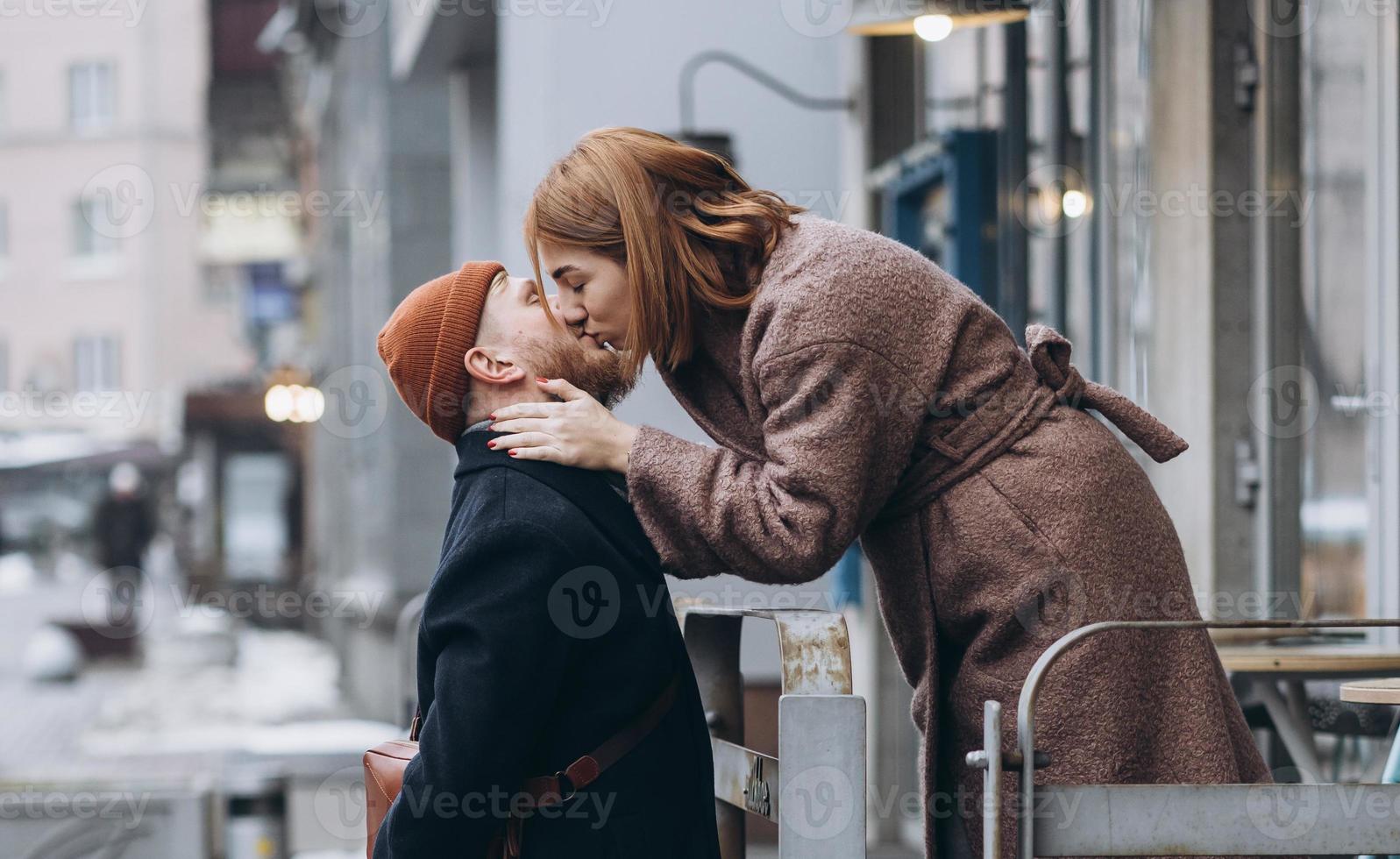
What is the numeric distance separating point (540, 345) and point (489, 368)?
0.08 meters

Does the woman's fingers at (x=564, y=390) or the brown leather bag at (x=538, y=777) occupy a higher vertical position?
the woman's fingers at (x=564, y=390)

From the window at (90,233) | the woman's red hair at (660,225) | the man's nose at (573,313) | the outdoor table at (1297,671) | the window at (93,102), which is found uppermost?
the window at (93,102)

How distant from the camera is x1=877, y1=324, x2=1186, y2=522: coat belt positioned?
2365 millimetres

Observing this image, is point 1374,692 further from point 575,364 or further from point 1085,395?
point 575,364

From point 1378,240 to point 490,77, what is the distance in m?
8.60

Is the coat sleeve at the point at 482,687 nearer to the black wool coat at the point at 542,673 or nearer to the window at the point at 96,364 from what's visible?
the black wool coat at the point at 542,673

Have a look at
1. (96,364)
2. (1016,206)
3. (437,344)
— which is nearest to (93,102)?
(96,364)

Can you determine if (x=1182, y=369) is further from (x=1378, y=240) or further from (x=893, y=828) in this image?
(x=893, y=828)

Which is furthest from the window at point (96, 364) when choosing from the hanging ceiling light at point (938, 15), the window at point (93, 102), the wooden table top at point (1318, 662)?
the wooden table top at point (1318, 662)

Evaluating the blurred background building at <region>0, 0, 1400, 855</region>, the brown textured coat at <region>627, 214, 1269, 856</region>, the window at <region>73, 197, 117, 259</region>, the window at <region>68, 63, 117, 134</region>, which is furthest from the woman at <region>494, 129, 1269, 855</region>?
the window at <region>68, 63, 117, 134</region>

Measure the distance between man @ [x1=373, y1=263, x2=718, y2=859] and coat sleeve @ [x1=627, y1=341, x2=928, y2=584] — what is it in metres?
0.08

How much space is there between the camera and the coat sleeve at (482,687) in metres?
2.15

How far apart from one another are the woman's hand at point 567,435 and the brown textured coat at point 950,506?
0.04 m

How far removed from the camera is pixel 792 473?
86.5 inches
